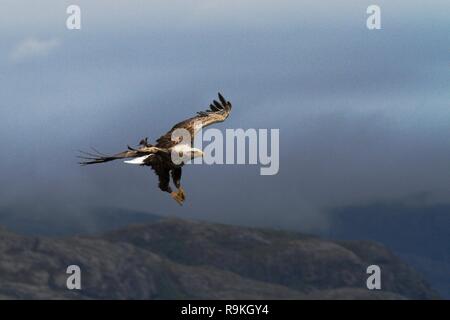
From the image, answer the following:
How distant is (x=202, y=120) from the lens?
69.5 meters

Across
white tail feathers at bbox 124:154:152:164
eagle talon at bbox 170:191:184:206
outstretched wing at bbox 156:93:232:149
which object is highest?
outstretched wing at bbox 156:93:232:149

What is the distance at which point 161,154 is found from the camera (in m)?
58.6

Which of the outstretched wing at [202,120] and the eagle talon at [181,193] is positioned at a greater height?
the outstretched wing at [202,120]

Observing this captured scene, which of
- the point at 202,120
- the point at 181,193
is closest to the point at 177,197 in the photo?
the point at 181,193

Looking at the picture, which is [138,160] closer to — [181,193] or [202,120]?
[181,193]

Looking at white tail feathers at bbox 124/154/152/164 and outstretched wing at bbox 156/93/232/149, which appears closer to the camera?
white tail feathers at bbox 124/154/152/164

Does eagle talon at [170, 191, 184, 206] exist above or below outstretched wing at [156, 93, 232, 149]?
below

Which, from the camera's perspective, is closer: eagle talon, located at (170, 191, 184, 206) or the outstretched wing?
eagle talon, located at (170, 191, 184, 206)

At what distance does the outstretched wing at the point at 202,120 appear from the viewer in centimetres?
6059

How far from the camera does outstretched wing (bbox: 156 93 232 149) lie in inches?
2386
